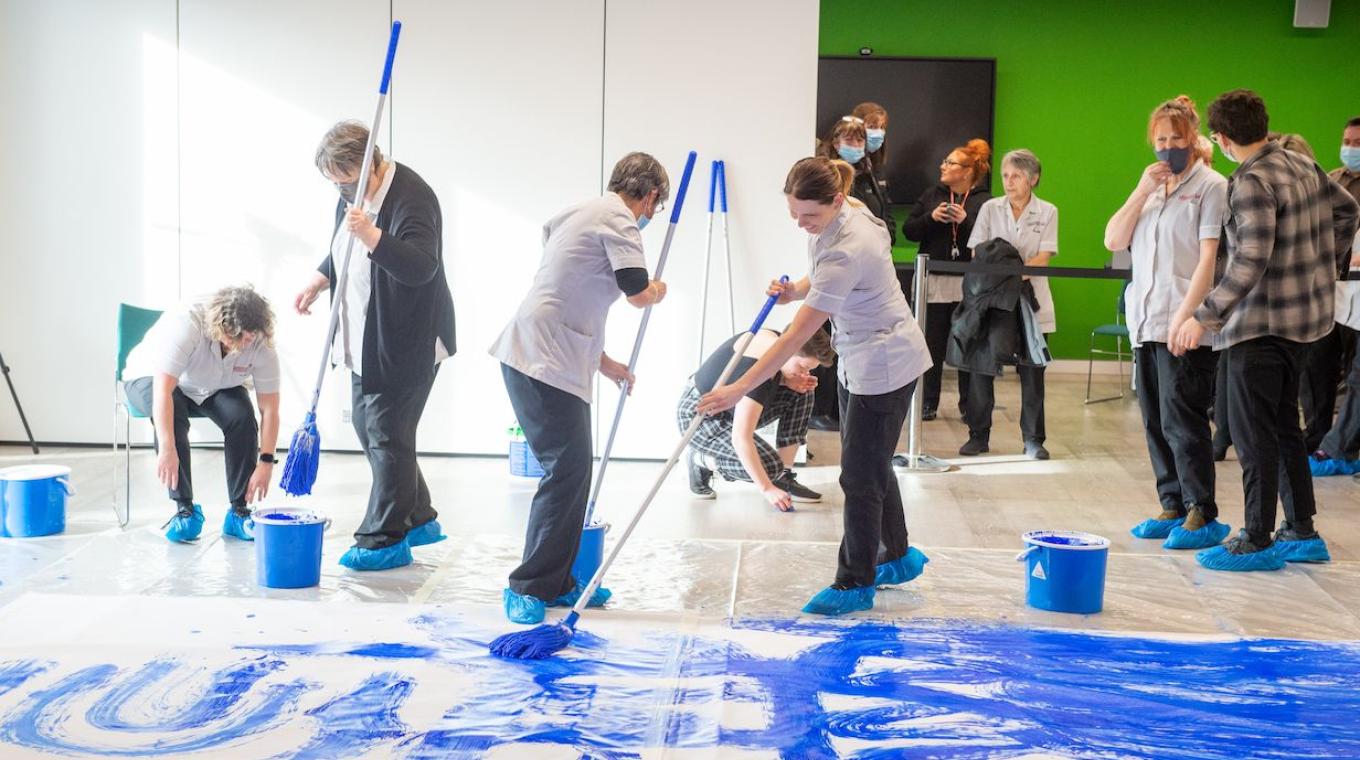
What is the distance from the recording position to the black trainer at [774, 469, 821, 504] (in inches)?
185

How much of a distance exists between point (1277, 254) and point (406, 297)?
232 cm

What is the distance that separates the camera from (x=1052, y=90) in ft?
28.0

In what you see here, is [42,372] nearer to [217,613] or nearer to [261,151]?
[261,151]

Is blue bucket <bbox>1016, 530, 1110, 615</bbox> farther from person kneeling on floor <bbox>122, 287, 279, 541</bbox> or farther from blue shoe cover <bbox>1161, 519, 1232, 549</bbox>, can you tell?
person kneeling on floor <bbox>122, 287, 279, 541</bbox>

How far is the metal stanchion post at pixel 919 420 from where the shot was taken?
16.8 ft

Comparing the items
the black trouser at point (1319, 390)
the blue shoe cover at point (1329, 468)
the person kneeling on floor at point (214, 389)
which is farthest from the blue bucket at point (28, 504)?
the black trouser at point (1319, 390)

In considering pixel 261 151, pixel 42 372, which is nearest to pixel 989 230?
pixel 261 151

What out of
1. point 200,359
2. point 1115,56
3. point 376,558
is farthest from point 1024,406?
point 1115,56

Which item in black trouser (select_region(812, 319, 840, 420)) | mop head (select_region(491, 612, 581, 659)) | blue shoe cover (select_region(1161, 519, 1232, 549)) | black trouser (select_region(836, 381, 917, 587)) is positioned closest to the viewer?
mop head (select_region(491, 612, 581, 659))

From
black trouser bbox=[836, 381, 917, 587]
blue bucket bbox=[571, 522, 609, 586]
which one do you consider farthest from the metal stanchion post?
blue bucket bbox=[571, 522, 609, 586]

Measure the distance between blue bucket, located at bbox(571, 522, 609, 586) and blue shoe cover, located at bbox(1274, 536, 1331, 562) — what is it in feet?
6.28

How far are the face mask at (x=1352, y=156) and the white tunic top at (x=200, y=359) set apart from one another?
426 cm

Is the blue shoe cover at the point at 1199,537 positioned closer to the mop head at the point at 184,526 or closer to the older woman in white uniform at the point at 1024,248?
the older woman in white uniform at the point at 1024,248

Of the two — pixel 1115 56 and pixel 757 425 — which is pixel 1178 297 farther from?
pixel 1115 56
